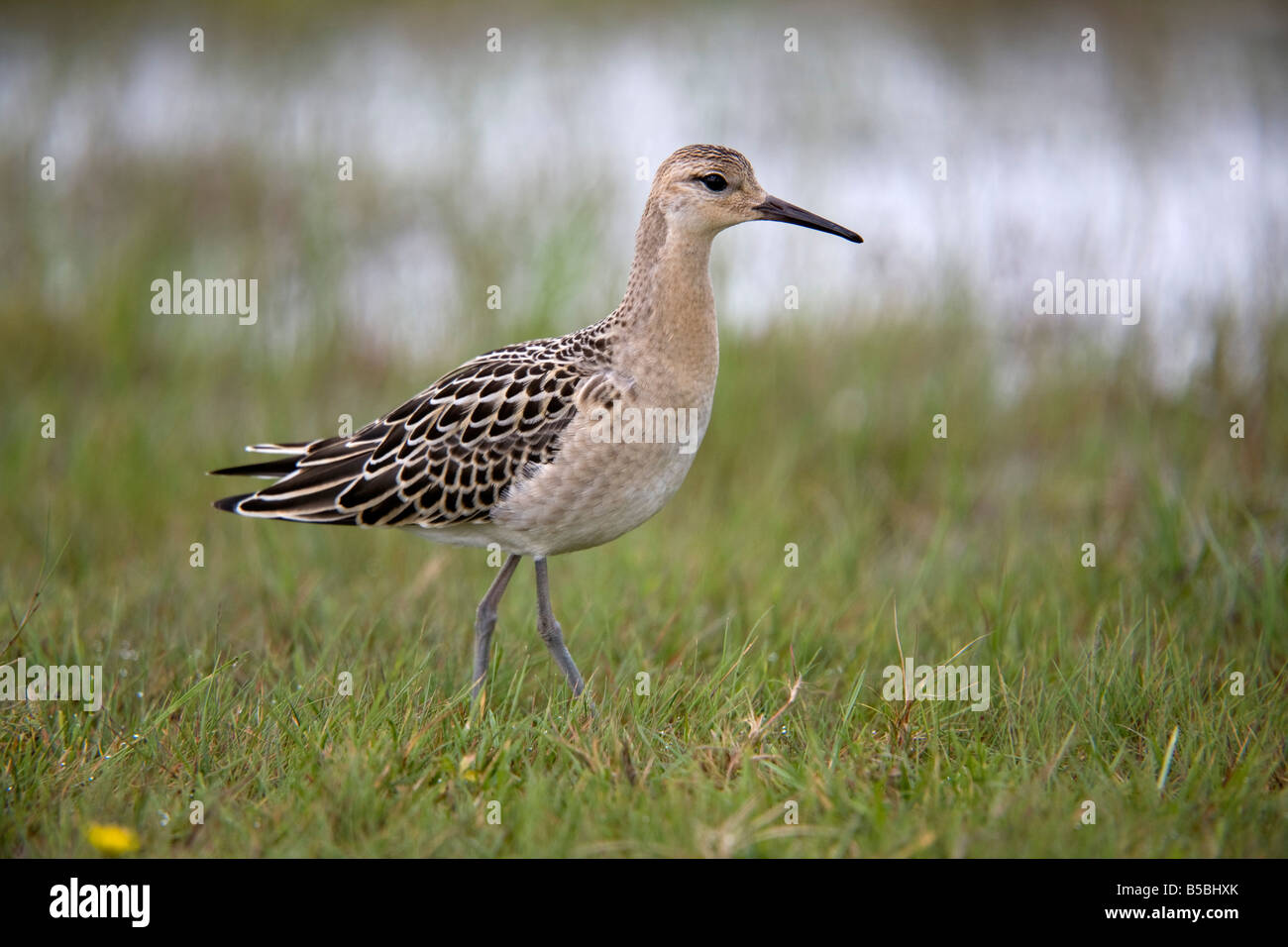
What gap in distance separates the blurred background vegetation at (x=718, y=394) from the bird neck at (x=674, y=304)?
130 centimetres

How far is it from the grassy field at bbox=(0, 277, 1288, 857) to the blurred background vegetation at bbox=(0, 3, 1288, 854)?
0.10ft

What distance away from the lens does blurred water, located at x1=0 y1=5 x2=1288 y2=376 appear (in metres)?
10.7

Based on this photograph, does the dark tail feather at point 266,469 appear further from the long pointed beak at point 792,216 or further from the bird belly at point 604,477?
the long pointed beak at point 792,216

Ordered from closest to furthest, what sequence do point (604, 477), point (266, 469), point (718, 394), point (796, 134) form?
1. point (604, 477)
2. point (266, 469)
3. point (718, 394)
4. point (796, 134)

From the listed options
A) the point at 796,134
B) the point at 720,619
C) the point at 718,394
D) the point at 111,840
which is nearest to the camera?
the point at 111,840

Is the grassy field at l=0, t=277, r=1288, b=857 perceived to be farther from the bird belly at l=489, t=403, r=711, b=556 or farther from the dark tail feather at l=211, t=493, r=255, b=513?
the bird belly at l=489, t=403, r=711, b=556

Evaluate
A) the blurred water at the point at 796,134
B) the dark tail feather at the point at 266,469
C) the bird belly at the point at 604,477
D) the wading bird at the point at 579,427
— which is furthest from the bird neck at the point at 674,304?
the blurred water at the point at 796,134

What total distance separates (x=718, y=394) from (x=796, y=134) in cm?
489

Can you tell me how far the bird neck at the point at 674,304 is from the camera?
5.80m

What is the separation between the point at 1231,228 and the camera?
11.3 metres

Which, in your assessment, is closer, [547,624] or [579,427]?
[579,427]

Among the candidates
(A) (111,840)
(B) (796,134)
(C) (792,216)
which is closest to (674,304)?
(C) (792,216)

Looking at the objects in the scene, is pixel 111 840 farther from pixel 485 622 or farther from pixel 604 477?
pixel 604 477

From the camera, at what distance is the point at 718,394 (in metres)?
9.38
